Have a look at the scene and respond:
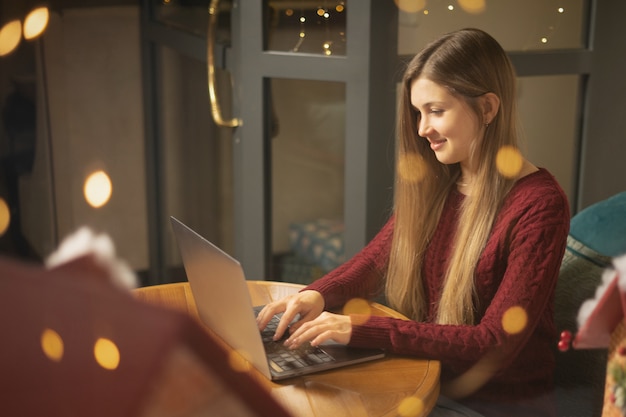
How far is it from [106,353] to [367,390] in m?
0.84

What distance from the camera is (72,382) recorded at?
0.35 meters

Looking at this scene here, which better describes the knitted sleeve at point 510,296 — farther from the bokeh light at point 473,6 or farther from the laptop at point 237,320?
the bokeh light at point 473,6

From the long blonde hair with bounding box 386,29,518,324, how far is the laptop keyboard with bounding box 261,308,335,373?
32 centimetres

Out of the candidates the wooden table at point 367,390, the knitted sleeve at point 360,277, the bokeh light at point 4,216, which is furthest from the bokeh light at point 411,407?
the bokeh light at point 4,216

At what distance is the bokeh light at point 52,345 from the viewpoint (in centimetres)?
35

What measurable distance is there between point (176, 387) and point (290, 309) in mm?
1008

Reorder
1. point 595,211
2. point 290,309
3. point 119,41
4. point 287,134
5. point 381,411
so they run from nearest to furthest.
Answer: point 381,411 → point 290,309 → point 595,211 → point 287,134 → point 119,41

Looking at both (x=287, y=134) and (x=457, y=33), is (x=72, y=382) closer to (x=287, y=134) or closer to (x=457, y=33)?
(x=457, y=33)

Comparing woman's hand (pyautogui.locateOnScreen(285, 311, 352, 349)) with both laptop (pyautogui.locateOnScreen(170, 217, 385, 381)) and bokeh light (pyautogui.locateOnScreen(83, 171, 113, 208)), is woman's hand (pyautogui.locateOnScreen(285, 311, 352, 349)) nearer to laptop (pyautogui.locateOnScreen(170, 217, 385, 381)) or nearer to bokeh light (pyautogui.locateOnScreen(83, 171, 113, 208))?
laptop (pyautogui.locateOnScreen(170, 217, 385, 381))

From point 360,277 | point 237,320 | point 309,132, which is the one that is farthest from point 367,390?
point 309,132

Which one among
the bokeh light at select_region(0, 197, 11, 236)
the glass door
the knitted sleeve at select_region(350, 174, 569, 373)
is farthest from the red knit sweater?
the bokeh light at select_region(0, 197, 11, 236)

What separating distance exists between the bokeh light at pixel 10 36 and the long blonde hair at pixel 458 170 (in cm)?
170

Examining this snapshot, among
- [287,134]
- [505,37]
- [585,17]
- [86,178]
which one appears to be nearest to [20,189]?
[86,178]

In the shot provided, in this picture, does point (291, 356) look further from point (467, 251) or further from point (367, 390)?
point (467, 251)
